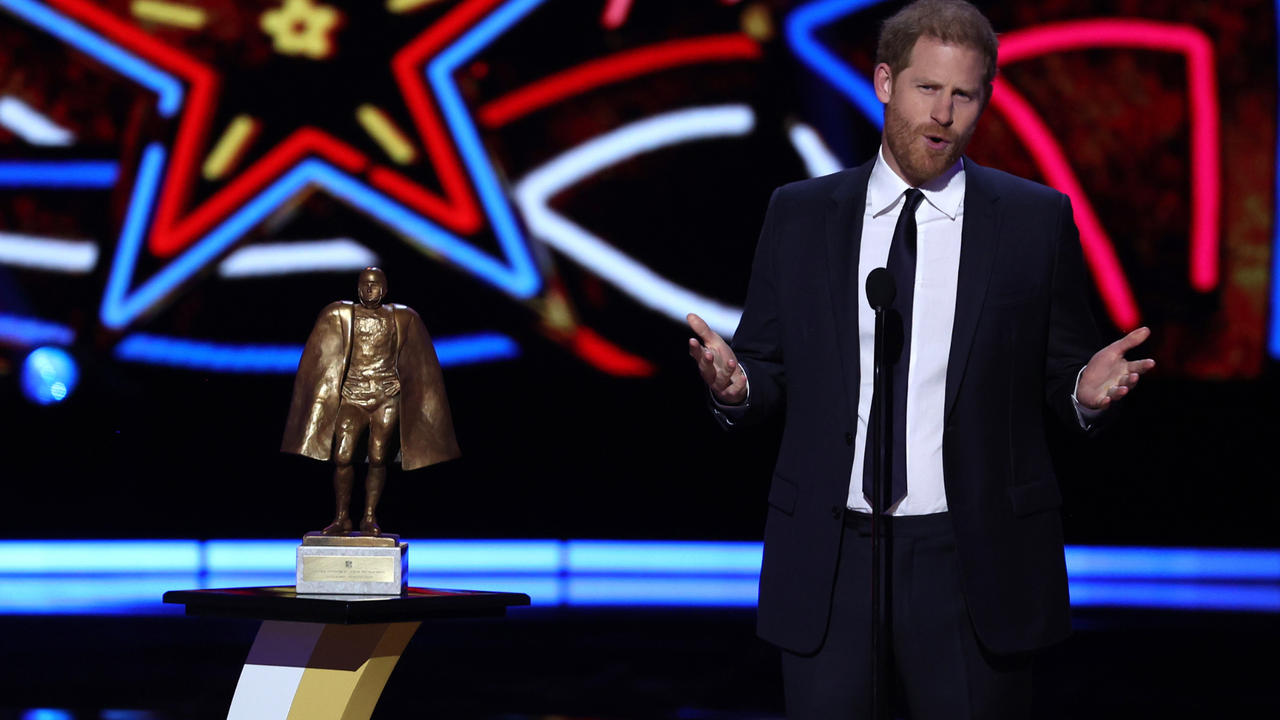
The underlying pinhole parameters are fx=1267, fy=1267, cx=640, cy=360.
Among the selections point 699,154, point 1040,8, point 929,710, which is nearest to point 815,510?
point 929,710

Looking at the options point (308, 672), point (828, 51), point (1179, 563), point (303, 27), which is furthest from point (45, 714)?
point (1179, 563)

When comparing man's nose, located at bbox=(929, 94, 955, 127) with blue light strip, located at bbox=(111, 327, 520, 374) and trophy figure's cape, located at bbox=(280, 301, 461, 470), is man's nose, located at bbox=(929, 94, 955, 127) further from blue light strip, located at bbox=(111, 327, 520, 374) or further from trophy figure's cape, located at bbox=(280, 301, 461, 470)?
blue light strip, located at bbox=(111, 327, 520, 374)

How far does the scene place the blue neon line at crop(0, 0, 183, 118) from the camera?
19.2 ft

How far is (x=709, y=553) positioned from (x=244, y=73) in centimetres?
312

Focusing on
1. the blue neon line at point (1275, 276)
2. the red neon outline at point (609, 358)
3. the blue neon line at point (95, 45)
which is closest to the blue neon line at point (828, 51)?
the red neon outline at point (609, 358)

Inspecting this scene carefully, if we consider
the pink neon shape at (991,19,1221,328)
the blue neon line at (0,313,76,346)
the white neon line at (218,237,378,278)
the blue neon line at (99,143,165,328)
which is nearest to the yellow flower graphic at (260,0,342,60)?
the blue neon line at (99,143,165,328)

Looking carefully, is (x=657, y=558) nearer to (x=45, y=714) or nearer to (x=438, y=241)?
(x=438, y=241)

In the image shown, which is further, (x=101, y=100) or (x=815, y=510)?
(x=101, y=100)

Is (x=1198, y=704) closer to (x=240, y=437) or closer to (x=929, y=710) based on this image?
(x=929, y=710)

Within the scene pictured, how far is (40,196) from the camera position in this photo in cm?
585

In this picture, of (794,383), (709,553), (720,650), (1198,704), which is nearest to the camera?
(794,383)

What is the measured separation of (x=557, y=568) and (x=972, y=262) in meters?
4.65

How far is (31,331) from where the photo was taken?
5.79 metres

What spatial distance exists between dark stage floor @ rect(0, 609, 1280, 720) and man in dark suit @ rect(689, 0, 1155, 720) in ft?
7.14
